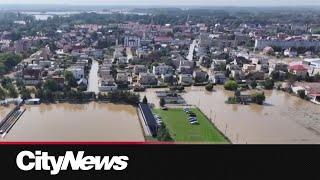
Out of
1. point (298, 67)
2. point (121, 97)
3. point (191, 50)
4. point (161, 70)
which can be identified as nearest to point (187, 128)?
point (121, 97)

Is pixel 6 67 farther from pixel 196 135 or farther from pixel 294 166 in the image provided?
pixel 294 166

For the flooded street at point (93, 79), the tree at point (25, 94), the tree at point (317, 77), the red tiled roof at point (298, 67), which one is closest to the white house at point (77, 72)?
the flooded street at point (93, 79)

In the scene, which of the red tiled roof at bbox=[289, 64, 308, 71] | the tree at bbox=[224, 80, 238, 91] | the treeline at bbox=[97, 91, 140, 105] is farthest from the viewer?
the red tiled roof at bbox=[289, 64, 308, 71]

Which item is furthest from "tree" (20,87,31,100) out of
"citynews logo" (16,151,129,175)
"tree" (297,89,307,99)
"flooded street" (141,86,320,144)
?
"citynews logo" (16,151,129,175)

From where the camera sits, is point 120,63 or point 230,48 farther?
point 230,48

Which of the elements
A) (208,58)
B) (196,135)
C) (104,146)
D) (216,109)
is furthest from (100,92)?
(104,146)

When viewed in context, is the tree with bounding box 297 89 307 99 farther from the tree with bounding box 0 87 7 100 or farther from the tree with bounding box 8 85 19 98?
the tree with bounding box 0 87 7 100

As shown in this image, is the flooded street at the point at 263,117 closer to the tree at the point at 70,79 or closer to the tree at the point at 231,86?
the tree at the point at 231,86
